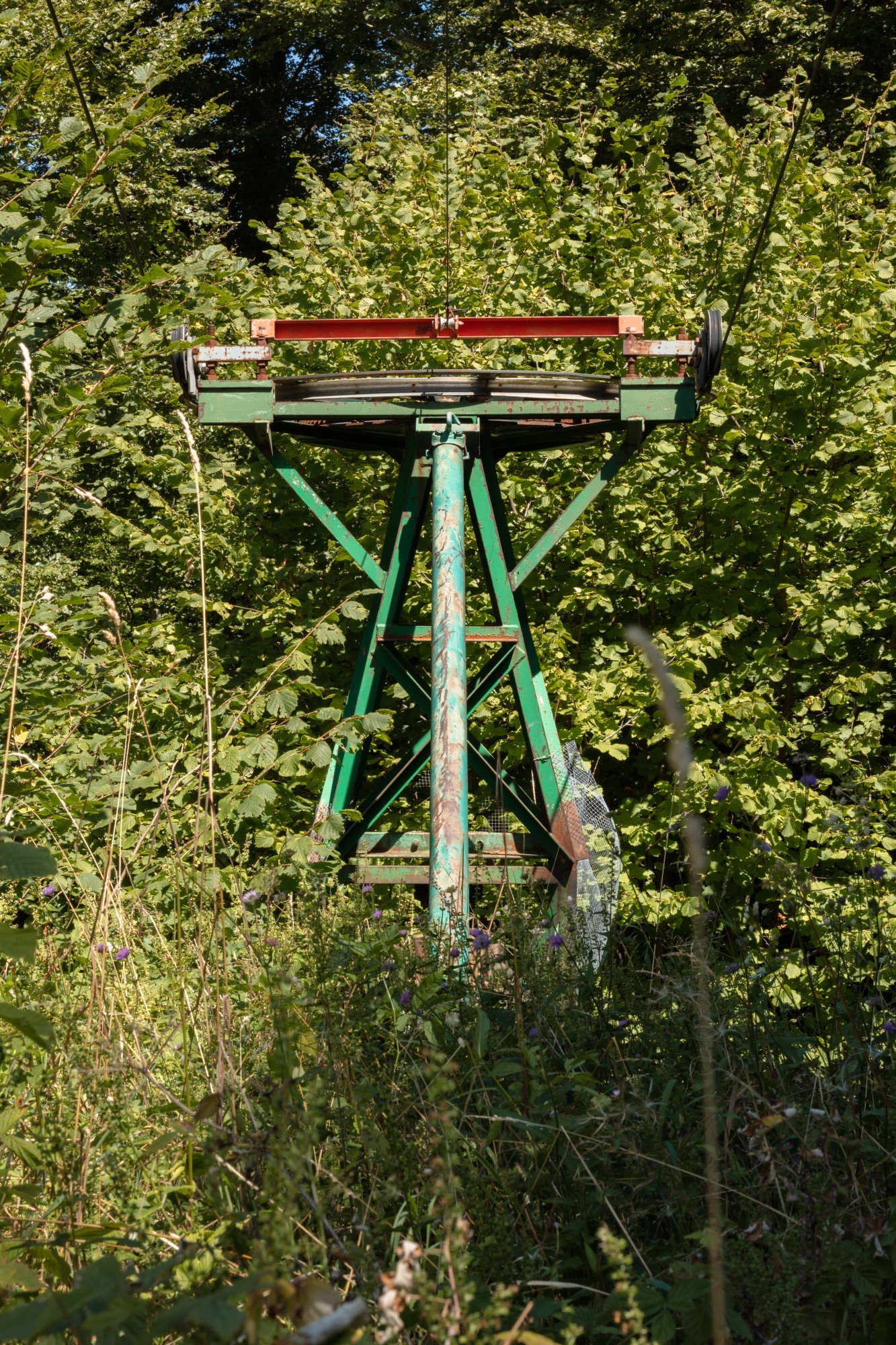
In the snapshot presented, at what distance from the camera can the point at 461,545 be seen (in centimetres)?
398

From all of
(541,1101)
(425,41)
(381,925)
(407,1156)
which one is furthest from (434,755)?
(425,41)

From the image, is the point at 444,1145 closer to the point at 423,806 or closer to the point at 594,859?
the point at 594,859

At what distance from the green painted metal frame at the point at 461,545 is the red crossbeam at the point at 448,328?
0.19 m

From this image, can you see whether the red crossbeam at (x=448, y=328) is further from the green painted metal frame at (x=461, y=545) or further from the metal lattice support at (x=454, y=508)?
the green painted metal frame at (x=461, y=545)

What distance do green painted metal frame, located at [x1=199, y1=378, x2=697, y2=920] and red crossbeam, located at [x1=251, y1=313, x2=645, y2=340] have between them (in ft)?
0.62

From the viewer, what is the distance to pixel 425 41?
47.2 feet

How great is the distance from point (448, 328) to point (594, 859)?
1926 mm

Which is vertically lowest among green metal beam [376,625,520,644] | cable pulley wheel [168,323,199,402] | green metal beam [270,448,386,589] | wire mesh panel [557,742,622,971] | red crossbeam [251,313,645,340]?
wire mesh panel [557,742,622,971]

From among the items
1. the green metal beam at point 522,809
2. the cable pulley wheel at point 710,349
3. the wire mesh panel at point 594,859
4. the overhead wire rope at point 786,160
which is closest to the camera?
the overhead wire rope at point 786,160

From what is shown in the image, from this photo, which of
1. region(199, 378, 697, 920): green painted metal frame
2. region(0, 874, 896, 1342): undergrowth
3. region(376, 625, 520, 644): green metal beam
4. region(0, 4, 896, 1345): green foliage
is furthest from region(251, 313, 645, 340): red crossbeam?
region(0, 874, 896, 1342): undergrowth

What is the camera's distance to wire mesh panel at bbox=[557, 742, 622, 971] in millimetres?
3176

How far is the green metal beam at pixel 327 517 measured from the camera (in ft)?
14.4

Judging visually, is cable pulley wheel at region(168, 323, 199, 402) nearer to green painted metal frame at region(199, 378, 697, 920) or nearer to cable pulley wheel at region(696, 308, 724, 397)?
green painted metal frame at region(199, 378, 697, 920)

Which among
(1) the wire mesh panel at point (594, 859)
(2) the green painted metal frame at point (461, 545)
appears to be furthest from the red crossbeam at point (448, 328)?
(1) the wire mesh panel at point (594, 859)
